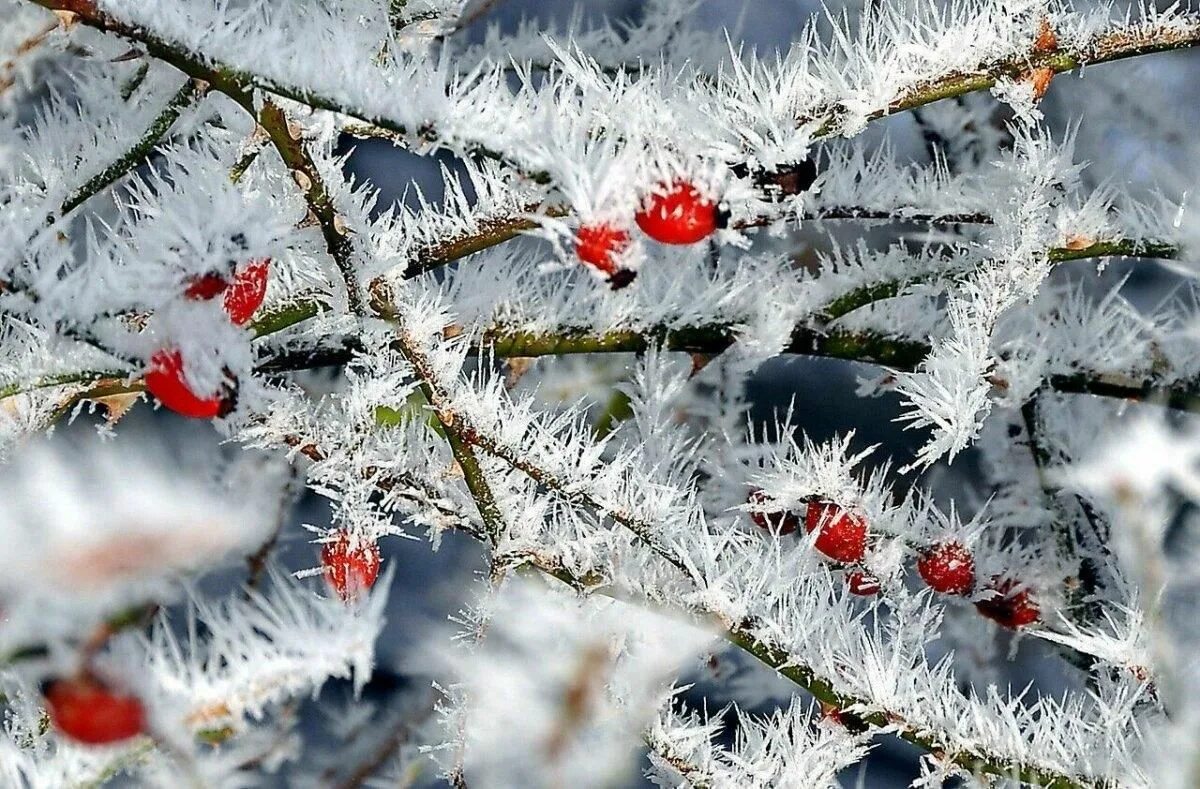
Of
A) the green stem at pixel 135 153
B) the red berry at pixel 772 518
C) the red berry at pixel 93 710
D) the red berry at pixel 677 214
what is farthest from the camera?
the red berry at pixel 772 518

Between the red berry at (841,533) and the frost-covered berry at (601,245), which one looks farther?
the red berry at (841,533)

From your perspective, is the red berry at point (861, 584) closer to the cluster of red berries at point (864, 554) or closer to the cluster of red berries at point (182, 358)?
the cluster of red berries at point (864, 554)

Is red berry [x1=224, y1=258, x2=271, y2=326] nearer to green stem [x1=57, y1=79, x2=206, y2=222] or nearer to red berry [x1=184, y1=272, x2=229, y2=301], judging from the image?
red berry [x1=184, y1=272, x2=229, y2=301]

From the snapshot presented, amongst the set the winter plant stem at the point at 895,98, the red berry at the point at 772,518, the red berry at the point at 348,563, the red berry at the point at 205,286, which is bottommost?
the red berry at the point at 772,518

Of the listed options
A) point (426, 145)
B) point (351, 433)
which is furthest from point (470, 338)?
point (426, 145)

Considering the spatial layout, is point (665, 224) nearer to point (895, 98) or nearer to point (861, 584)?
point (895, 98)

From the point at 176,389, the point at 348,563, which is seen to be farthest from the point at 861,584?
the point at 176,389

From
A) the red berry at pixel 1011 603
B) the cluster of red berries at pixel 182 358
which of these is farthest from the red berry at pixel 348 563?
the red berry at pixel 1011 603
